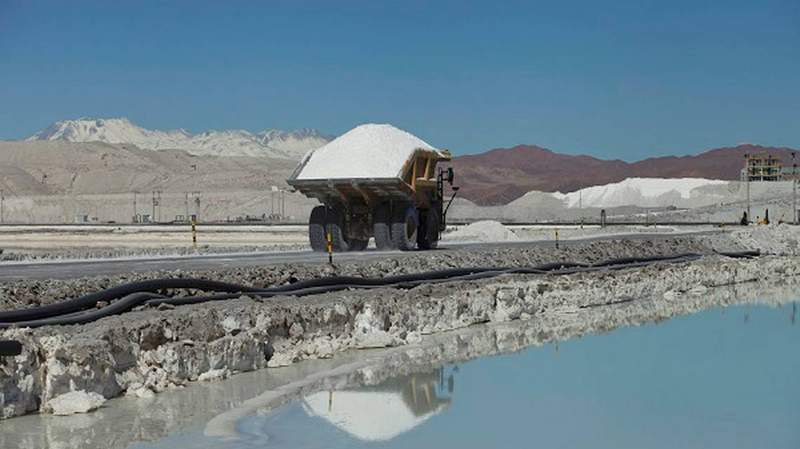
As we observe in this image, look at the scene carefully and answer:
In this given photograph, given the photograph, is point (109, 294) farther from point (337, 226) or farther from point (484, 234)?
point (484, 234)

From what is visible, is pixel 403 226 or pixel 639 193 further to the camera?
pixel 639 193

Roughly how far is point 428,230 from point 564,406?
64.3ft

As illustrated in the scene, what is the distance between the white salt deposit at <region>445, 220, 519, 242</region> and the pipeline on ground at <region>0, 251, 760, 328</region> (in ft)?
66.4

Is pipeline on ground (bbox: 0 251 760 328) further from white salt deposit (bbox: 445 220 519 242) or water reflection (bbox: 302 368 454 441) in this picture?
white salt deposit (bbox: 445 220 519 242)

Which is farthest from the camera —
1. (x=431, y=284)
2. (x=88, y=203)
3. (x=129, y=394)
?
(x=88, y=203)

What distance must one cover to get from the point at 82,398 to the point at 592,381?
6.89 meters

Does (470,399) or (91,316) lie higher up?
(91,316)

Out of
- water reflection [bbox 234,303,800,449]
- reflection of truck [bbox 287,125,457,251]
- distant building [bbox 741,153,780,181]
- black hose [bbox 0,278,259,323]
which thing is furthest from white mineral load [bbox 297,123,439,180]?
distant building [bbox 741,153,780,181]

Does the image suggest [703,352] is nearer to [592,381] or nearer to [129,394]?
[592,381]

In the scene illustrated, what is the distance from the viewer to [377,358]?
1659 centimetres

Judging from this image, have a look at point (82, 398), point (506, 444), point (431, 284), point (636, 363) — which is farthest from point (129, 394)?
point (431, 284)

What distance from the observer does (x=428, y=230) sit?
32.8m

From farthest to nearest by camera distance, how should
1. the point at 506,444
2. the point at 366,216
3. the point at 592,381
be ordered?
1. the point at 366,216
2. the point at 592,381
3. the point at 506,444

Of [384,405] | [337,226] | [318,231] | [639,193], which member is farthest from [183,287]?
[639,193]
